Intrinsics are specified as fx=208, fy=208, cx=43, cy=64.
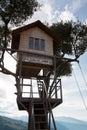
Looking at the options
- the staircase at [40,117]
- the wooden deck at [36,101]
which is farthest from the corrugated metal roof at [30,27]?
the staircase at [40,117]

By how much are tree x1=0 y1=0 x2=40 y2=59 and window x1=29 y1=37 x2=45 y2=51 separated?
2460mm

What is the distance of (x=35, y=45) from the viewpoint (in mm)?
Answer: 18922

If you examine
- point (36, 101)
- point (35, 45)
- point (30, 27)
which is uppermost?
point (30, 27)

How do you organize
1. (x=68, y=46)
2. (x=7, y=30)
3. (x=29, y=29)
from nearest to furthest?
(x=29, y=29) < (x=7, y=30) < (x=68, y=46)

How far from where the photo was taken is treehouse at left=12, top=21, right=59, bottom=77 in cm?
1800

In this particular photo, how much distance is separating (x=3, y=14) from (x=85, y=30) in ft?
30.7

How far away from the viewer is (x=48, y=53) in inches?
749

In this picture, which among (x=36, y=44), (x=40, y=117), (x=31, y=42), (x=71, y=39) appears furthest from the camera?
(x=71, y=39)

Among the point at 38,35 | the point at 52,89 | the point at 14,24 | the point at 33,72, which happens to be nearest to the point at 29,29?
the point at 38,35

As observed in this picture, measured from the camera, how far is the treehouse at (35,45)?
18.0 metres

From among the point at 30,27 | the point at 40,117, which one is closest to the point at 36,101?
the point at 40,117

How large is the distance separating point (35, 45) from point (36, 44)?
0.15 metres

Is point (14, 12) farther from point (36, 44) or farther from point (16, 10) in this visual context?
point (36, 44)

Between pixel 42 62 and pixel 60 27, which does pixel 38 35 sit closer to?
pixel 42 62
